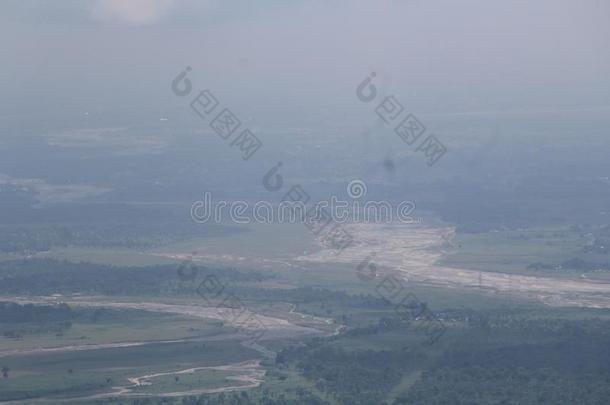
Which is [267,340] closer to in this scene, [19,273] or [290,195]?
[19,273]

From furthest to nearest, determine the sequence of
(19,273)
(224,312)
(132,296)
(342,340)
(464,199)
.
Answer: (464,199) → (19,273) → (132,296) → (224,312) → (342,340)

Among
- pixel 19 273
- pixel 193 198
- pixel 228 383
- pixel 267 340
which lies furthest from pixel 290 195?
pixel 228 383

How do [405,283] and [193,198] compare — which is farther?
[193,198]
